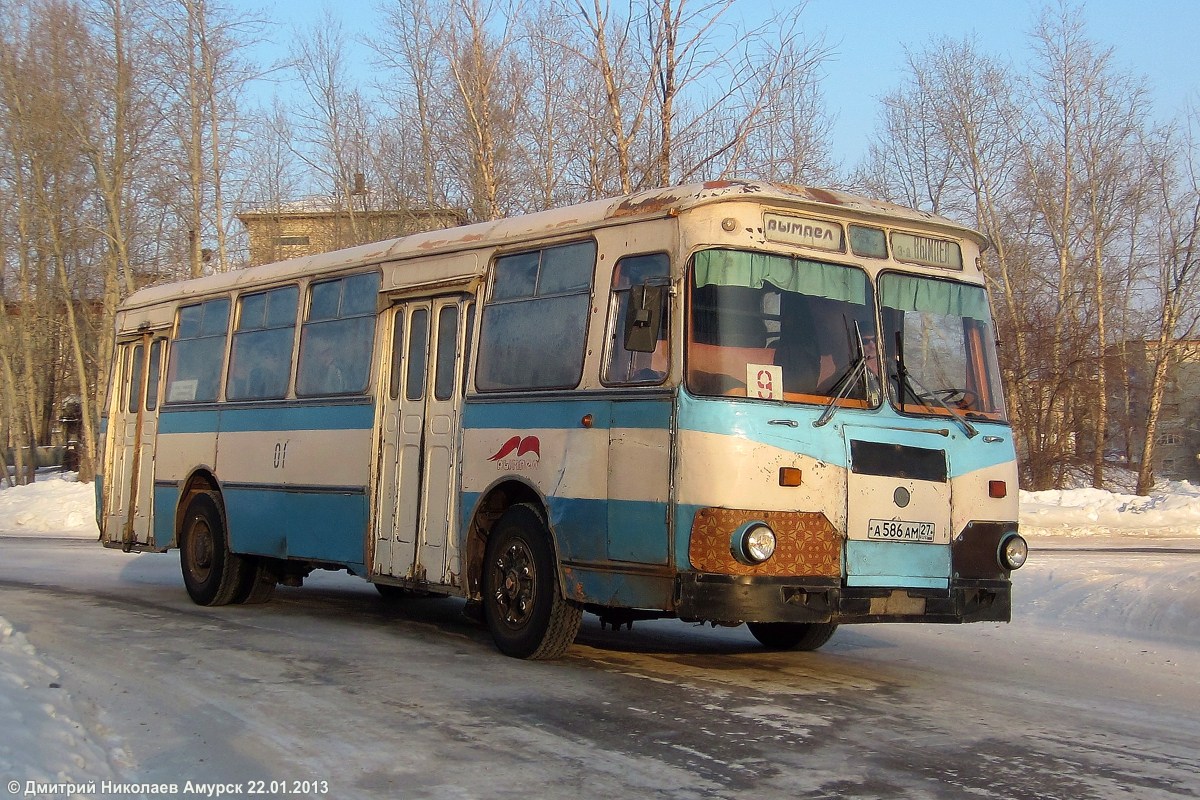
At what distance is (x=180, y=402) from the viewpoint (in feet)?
45.4

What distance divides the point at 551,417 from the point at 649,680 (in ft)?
6.14

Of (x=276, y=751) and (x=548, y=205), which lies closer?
(x=276, y=751)

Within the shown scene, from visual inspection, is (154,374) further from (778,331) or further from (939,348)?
(939,348)

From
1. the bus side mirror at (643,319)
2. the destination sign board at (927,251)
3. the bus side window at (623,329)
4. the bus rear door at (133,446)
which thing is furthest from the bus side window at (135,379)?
the destination sign board at (927,251)

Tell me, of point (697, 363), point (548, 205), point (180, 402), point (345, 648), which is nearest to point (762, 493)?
point (697, 363)

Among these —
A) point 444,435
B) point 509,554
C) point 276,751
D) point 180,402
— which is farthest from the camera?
point 180,402

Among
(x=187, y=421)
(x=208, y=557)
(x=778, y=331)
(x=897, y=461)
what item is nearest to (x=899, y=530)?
(x=897, y=461)

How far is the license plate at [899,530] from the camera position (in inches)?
324

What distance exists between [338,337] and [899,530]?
5.43 metres

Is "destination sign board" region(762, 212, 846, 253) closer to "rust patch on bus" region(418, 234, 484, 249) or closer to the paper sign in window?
the paper sign in window

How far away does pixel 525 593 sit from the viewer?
30.2 feet

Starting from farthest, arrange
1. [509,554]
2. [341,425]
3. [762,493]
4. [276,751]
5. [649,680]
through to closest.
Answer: [341,425] → [509,554] → [649,680] → [762,493] → [276,751]

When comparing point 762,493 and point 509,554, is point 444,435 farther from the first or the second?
point 762,493

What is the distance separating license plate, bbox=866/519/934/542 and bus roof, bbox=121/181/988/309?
2.04 m
